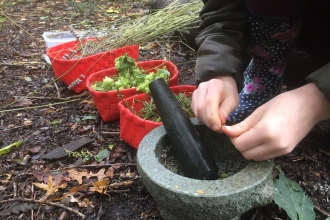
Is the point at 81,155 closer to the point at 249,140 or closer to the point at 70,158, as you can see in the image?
the point at 70,158

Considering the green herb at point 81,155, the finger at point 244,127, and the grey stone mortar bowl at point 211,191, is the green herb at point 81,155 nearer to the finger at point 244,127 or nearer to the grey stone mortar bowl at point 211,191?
the grey stone mortar bowl at point 211,191

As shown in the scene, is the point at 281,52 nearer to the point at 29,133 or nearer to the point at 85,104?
the point at 85,104

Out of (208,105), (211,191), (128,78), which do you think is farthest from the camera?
(128,78)

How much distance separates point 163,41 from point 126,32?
0.65 meters

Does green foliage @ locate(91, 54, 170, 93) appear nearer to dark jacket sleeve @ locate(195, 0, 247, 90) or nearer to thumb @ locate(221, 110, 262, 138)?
dark jacket sleeve @ locate(195, 0, 247, 90)

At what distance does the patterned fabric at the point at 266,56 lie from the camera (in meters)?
1.81

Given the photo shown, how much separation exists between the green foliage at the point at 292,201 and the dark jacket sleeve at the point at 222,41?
480 mm

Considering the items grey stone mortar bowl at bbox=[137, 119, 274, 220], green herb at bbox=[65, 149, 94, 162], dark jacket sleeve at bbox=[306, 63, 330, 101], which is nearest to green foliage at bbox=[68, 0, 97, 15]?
green herb at bbox=[65, 149, 94, 162]

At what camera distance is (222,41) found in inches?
69.6

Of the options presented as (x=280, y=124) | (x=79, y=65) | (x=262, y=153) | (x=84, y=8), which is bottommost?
(x=84, y=8)

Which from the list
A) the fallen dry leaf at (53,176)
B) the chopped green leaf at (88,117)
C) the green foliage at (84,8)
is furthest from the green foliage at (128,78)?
the green foliage at (84,8)

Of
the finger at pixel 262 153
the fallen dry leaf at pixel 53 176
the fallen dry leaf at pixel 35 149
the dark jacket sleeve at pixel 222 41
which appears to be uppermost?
the dark jacket sleeve at pixel 222 41

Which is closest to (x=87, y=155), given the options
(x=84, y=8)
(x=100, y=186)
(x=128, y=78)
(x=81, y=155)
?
(x=81, y=155)

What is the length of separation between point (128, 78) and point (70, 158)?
2.03ft
